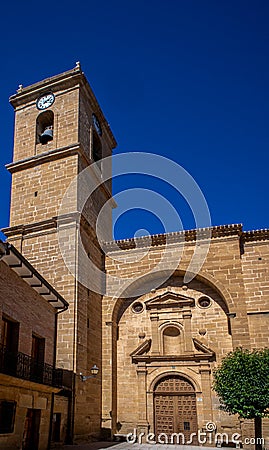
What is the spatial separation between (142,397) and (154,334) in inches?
88.6

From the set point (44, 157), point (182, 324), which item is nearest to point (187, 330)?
point (182, 324)

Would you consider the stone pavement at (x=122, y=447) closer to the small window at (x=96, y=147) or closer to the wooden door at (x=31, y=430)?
the wooden door at (x=31, y=430)

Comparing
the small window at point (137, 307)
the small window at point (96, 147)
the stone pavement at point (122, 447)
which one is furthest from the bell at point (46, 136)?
the stone pavement at point (122, 447)

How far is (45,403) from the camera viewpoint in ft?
35.4

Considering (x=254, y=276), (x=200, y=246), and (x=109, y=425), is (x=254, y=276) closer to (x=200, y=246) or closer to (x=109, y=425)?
(x=200, y=246)

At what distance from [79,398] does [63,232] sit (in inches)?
222

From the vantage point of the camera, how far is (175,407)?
1458cm

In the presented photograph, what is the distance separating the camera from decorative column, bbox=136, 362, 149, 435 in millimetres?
14438

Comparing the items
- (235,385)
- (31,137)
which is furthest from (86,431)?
(31,137)

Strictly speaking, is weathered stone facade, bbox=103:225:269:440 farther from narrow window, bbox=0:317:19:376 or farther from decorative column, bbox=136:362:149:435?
narrow window, bbox=0:317:19:376

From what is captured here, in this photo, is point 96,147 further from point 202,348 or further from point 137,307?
point 202,348

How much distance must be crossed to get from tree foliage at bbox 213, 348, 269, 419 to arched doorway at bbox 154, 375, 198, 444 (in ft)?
8.54

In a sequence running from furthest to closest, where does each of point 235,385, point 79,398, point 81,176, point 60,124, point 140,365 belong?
1. point 60,124
2. point 81,176
3. point 140,365
4. point 79,398
5. point 235,385

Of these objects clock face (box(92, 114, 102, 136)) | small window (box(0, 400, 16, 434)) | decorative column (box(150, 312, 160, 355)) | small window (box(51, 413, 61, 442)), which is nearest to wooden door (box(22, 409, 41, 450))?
small window (box(51, 413, 61, 442))
